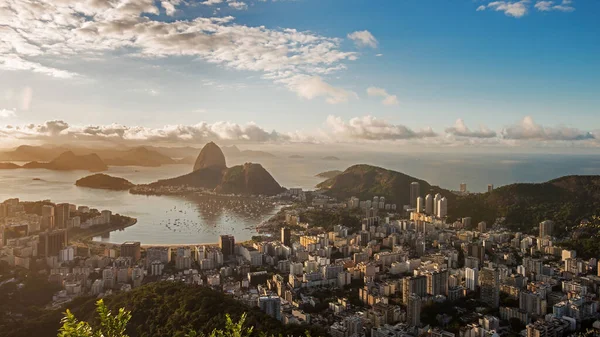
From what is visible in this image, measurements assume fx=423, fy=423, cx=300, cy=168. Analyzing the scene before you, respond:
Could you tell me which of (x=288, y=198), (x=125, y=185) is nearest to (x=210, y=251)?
(x=288, y=198)

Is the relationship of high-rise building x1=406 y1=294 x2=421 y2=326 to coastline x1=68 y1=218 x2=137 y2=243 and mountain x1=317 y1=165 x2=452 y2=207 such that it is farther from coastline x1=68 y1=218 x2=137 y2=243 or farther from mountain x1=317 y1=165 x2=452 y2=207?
mountain x1=317 y1=165 x2=452 y2=207

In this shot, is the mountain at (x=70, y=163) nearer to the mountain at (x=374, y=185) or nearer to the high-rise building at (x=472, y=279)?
the mountain at (x=374, y=185)

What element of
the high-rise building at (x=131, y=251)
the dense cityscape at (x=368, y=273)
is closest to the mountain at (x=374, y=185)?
the dense cityscape at (x=368, y=273)

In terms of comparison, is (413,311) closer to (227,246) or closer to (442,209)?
(227,246)

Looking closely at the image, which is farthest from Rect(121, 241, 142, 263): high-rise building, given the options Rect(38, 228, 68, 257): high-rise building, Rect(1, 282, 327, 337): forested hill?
Rect(1, 282, 327, 337): forested hill

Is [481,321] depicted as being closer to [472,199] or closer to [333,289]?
[333,289]
